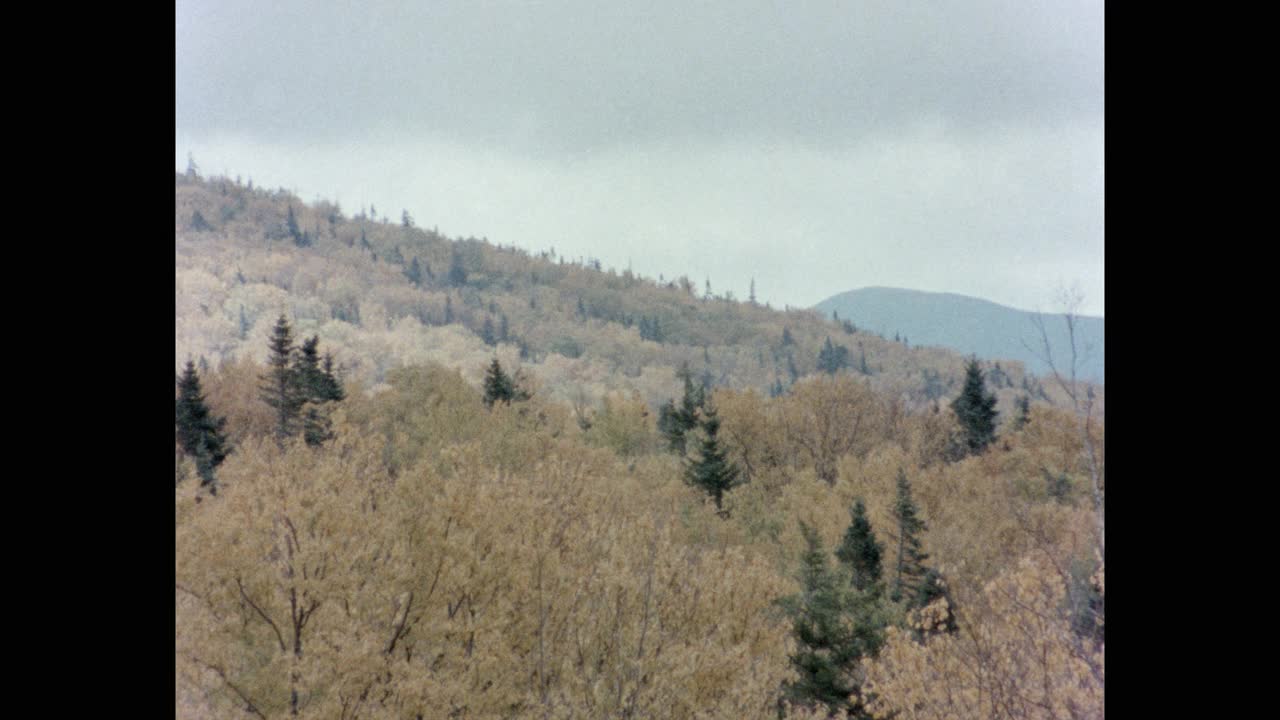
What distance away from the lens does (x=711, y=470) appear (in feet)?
126

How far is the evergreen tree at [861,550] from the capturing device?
27.8 m

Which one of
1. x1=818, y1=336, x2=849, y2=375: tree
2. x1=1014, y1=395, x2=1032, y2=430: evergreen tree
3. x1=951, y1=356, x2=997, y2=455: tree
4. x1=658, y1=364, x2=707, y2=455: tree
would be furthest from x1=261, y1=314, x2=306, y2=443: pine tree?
x1=818, y1=336, x2=849, y2=375: tree

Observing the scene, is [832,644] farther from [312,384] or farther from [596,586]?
[312,384]

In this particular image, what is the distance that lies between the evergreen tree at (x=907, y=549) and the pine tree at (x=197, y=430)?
90.6 feet

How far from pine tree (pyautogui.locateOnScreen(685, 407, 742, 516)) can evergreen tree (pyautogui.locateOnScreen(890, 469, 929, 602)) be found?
9.33m

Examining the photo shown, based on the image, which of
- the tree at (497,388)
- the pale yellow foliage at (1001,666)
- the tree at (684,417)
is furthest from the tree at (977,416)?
the pale yellow foliage at (1001,666)

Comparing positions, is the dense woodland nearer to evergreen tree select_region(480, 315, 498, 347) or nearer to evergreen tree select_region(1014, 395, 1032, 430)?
evergreen tree select_region(1014, 395, 1032, 430)

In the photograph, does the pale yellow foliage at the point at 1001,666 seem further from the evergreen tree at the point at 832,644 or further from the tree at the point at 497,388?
the tree at the point at 497,388

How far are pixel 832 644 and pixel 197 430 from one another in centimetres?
2809

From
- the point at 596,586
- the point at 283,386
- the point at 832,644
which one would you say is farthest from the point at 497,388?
the point at 596,586

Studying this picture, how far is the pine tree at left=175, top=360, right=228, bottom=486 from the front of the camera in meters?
32.9
